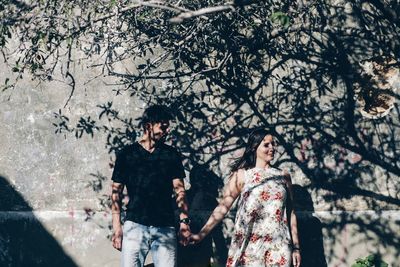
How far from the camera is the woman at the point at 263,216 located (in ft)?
20.3

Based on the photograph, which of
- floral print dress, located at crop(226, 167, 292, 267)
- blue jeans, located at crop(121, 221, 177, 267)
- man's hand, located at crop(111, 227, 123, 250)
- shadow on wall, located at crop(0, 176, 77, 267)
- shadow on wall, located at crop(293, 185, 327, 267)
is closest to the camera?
floral print dress, located at crop(226, 167, 292, 267)

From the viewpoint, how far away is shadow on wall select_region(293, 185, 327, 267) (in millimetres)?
7688

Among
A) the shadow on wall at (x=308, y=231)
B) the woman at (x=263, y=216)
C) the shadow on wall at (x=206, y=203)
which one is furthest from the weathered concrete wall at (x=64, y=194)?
the woman at (x=263, y=216)

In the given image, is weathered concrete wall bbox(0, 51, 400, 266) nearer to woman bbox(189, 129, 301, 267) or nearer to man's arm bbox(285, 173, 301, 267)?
man's arm bbox(285, 173, 301, 267)

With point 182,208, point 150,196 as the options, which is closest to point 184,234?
point 182,208

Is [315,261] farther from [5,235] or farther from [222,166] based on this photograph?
[5,235]

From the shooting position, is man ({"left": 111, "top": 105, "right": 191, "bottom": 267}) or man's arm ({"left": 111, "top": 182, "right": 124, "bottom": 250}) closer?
man ({"left": 111, "top": 105, "right": 191, "bottom": 267})

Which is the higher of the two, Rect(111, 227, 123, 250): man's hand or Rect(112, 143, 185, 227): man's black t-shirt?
Rect(112, 143, 185, 227): man's black t-shirt

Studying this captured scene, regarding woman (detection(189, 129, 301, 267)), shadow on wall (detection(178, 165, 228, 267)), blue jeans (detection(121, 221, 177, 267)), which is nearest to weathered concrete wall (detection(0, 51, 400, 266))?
shadow on wall (detection(178, 165, 228, 267))

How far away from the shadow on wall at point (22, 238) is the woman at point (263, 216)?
2696 mm

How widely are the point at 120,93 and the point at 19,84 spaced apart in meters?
1.29

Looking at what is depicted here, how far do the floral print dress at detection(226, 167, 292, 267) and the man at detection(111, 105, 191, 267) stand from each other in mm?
666

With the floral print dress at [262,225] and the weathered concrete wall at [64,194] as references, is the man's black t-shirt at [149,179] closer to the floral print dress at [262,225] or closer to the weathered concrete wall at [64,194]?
the floral print dress at [262,225]

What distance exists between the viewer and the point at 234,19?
7.27 meters
